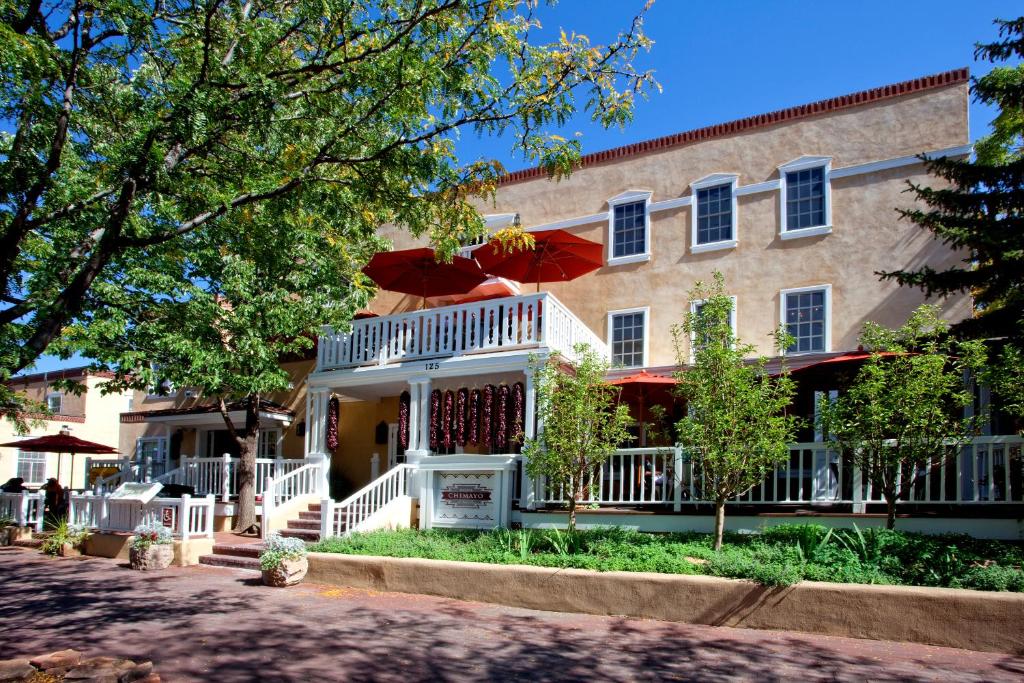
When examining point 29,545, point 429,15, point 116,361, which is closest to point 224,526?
point 29,545

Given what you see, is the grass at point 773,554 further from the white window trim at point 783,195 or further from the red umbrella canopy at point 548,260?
the white window trim at point 783,195

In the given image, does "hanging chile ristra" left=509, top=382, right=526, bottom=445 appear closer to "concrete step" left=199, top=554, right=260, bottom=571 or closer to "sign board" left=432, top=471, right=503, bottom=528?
"sign board" left=432, top=471, right=503, bottom=528

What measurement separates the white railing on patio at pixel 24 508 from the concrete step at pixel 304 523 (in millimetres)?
6934

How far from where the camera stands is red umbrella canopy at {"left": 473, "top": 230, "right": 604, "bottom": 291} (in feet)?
53.1

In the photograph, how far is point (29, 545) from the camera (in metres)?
17.6

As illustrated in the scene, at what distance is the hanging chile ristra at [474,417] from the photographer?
52.0ft

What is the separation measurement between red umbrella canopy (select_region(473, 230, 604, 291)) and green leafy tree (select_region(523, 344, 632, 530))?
155 inches

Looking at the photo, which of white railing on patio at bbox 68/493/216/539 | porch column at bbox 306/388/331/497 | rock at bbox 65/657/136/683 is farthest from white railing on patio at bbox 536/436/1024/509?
rock at bbox 65/657/136/683

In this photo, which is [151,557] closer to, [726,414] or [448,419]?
[448,419]

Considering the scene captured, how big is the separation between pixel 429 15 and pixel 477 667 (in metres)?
6.82

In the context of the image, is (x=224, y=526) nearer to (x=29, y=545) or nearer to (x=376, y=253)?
(x=29, y=545)

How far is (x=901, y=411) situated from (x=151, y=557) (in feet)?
41.1

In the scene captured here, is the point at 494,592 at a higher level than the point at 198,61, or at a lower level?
lower

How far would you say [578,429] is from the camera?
40.5 feet
